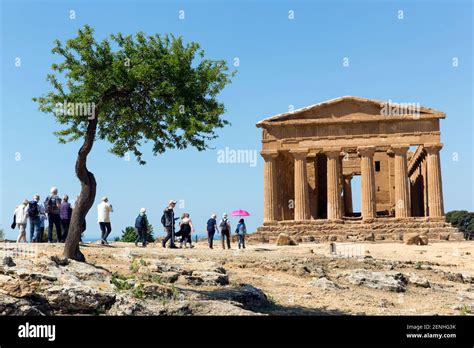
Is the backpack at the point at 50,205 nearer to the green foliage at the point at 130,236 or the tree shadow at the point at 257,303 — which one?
the tree shadow at the point at 257,303

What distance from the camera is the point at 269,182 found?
171ft

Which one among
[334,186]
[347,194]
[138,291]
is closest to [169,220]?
[138,291]

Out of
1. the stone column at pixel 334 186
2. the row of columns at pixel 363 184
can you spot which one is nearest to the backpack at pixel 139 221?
the row of columns at pixel 363 184

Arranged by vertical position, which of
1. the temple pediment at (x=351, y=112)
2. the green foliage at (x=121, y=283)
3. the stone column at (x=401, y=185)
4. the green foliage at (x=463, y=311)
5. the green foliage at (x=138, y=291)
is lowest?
the green foliage at (x=463, y=311)

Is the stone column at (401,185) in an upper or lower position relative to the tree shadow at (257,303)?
upper

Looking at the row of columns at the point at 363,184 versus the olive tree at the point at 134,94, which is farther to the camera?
the row of columns at the point at 363,184

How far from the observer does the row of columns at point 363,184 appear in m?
49.6

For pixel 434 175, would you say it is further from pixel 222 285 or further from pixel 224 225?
pixel 222 285

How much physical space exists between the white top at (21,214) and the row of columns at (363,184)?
2870 centimetres

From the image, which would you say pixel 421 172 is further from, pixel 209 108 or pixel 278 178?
pixel 209 108

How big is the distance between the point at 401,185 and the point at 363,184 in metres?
3.02

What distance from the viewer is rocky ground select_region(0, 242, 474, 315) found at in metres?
13.1
